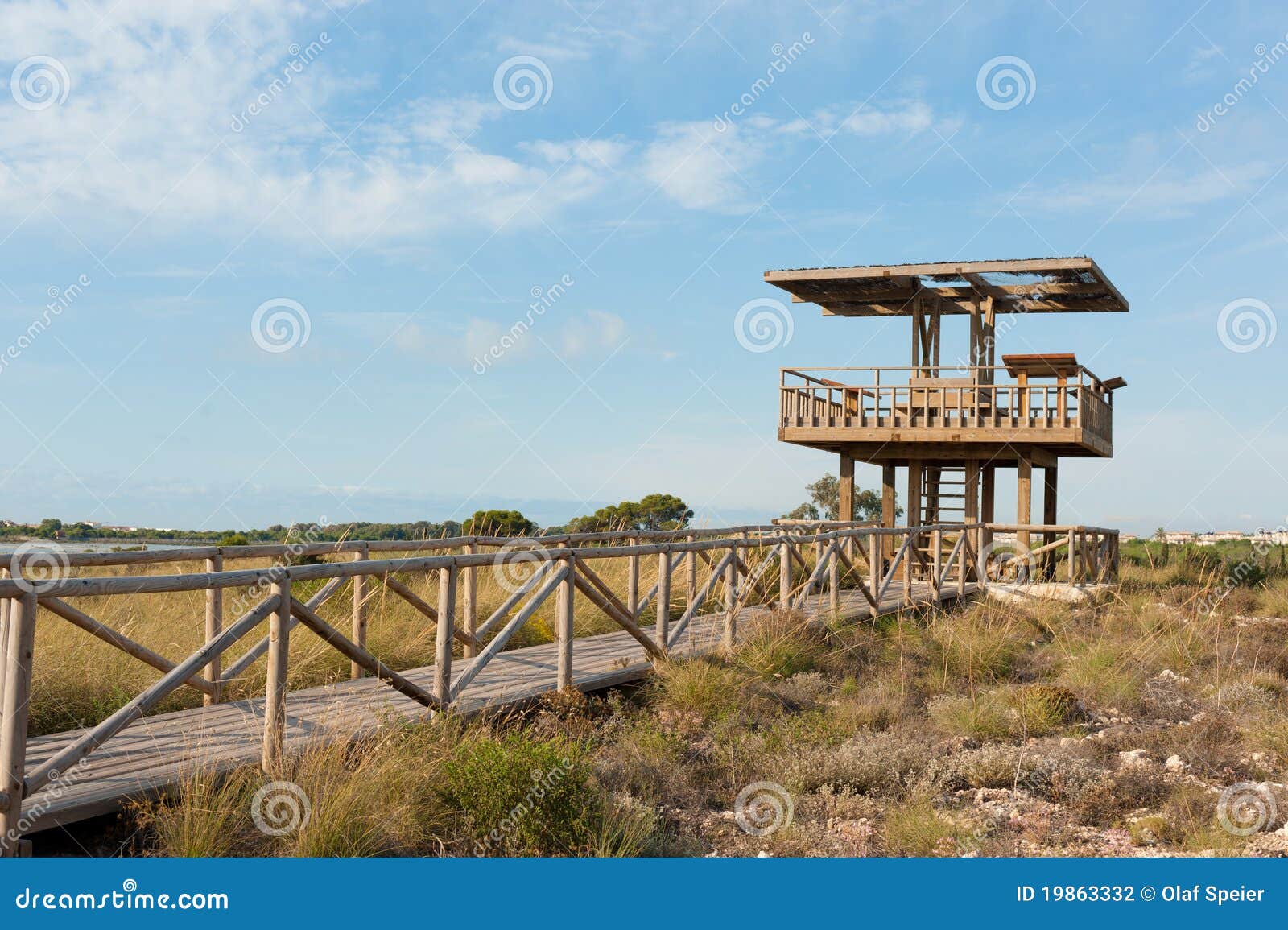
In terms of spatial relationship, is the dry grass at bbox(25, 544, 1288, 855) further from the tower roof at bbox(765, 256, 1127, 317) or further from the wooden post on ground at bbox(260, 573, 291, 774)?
the tower roof at bbox(765, 256, 1127, 317)

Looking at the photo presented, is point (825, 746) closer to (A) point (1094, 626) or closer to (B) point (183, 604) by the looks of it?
(B) point (183, 604)

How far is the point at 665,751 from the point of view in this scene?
24.9 feet

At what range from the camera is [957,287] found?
74.5 feet

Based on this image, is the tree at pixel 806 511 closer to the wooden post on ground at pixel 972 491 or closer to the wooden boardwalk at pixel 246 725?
the wooden post on ground at pixel 972 491

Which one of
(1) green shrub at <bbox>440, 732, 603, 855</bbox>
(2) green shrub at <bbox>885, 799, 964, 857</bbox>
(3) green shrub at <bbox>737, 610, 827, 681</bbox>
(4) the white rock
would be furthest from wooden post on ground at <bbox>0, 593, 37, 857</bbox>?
(4) the white rock

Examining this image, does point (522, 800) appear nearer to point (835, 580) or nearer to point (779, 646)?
point (779, 646)

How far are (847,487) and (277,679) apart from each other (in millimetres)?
18325

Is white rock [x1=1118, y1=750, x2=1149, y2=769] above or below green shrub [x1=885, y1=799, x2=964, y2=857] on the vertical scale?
above

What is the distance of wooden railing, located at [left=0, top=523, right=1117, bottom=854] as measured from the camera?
4941mm

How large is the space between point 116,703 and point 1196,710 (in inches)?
355

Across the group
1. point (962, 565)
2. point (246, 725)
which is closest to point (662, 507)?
point (962, 565)

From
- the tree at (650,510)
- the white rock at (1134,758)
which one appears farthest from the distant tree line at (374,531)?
the white rock at (1134,758)

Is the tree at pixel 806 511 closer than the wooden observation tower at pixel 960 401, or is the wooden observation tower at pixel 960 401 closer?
the wooden observation tower at pixel 960 401

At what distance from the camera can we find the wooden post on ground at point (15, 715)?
4828 mm
